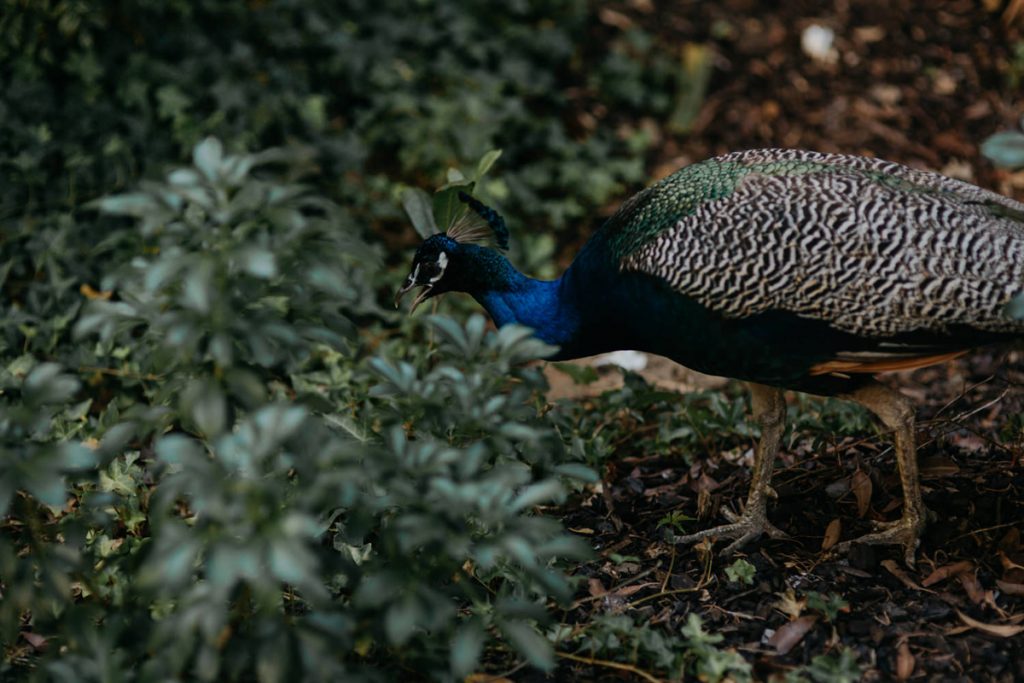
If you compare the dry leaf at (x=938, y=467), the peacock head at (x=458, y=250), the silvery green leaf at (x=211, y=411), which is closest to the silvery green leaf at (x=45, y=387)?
the silvery green leaf at (x=211, y=411)

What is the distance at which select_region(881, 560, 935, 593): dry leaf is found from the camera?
2885 mm

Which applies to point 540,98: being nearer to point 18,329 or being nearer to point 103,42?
point 103,42

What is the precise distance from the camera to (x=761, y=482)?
3.21 meters

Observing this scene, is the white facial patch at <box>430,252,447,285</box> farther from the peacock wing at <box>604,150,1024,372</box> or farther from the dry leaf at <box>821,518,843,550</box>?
the dry leaf at <box>821,518,843,550</box>

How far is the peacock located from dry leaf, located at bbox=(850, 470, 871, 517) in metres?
0.10

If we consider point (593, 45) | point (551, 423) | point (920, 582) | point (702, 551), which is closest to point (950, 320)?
point (920, 582)

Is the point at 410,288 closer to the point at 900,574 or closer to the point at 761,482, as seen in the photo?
the point at 761,482

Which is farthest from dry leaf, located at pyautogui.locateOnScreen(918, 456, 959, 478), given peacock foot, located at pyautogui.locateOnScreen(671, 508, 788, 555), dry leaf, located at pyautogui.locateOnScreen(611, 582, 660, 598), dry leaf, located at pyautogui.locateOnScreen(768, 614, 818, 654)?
dry leaf, located at pyautogui.locateOnScreen(611, 582, 660, 598)

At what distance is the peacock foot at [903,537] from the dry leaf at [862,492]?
0.44 feet

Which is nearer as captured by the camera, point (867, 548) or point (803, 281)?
point (803, 281)

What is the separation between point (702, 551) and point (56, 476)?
1.62 m

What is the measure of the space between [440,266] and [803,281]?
1040 millimetres

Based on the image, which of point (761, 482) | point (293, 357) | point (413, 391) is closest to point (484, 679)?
point (413, 391)

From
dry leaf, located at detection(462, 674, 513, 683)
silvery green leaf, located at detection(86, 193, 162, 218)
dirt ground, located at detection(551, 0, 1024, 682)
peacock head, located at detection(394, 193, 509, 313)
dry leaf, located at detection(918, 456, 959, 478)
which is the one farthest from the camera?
peacock head, located at detection(394, 193, 509, 313)
